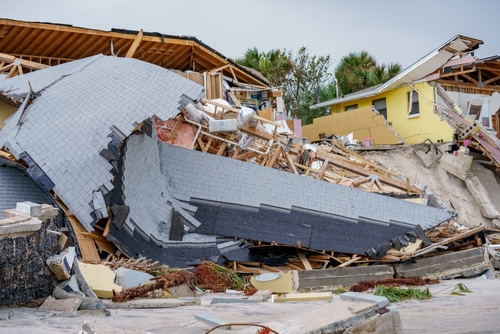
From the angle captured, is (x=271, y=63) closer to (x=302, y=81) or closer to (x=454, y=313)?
(x=302, y=81)

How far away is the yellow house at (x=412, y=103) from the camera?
24.3m

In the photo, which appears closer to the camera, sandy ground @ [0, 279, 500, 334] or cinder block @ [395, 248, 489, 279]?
sandy ground @ [0, 279, 500, 334]

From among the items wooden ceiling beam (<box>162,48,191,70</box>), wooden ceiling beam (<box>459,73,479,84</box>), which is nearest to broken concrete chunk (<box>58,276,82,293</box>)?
wooden ceiling beam (<box>162,48,191,70</box>)

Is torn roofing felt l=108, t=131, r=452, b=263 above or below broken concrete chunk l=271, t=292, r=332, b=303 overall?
above

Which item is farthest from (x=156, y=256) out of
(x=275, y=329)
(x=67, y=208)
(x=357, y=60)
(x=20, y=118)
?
(x=357, y=60)

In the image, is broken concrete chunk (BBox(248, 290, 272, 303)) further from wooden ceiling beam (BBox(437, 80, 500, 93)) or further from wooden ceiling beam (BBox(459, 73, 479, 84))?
wooden ceiling beam (BBox(459, 73, 479, 84))

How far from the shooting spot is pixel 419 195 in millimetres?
15539

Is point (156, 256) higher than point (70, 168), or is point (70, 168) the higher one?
point (70, 168)

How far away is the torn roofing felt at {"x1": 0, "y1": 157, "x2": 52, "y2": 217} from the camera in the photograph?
1057cm

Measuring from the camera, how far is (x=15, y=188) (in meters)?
10.8

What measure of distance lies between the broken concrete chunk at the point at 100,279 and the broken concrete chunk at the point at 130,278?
0.15 metres

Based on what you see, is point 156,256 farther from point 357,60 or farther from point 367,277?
point 357,60

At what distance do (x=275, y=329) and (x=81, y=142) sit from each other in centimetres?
704

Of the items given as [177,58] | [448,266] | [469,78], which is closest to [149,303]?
[448,266]
